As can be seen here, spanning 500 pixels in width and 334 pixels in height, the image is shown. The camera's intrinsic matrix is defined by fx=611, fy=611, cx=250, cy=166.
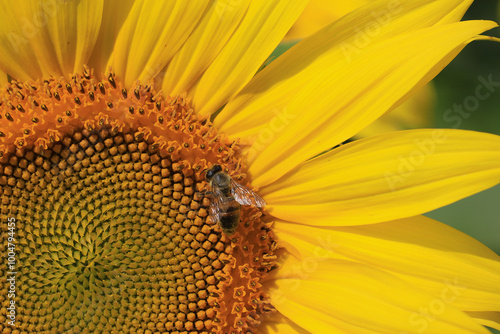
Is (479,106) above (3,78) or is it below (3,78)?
above

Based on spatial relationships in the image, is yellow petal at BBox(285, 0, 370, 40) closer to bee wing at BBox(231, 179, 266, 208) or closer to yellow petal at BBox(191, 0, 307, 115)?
yellow petal at BBox(191, 0, 307, 115)

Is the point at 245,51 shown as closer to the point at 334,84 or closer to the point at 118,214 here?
the point at 334,84

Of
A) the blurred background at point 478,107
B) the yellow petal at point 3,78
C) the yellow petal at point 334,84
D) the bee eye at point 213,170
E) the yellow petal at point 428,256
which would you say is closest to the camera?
the yellow petal at point 334,84

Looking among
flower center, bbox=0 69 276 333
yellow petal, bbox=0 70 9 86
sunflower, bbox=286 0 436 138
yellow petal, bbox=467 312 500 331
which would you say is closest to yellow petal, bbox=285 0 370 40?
sunflower, bbox=286 0 436 138

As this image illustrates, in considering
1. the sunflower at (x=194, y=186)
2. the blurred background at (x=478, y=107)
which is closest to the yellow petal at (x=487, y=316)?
the sunflower at (x=194, y=186)

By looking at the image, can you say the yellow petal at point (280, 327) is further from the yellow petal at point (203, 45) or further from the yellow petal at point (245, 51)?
the yellow petal at point (203, 45)

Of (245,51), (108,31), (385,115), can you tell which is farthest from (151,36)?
(385,115)
